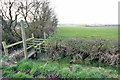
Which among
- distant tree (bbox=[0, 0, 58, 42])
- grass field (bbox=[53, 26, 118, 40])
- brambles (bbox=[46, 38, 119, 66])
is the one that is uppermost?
distant tree (bbox=[0, 0, 58, 42])

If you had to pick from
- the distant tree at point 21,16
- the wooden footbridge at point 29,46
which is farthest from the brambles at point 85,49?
the distant tree at point 21,16

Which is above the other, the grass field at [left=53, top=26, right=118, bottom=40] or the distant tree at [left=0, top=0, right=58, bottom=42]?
the distant tree at [left=0, top=0, right=58, bottom=42]

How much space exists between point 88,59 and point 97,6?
12.9 ft

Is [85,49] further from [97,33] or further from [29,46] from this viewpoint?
[97,33]

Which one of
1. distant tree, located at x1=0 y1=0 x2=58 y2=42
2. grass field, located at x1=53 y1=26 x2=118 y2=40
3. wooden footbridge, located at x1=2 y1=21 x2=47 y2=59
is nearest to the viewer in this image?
wooden footbridge, located at x1=2 y1=21 x2=47 y2=59

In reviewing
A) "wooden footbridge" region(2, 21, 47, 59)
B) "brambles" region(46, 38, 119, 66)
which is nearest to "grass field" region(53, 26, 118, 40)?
"brambles" region(46, 38, 119, 66)

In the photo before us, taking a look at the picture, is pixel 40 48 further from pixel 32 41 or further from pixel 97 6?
pixel 97 6

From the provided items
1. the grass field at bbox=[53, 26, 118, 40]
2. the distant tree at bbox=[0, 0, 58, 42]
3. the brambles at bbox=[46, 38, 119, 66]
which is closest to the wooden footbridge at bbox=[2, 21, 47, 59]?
the brambles at bbox=[46, 38, 119, 66]

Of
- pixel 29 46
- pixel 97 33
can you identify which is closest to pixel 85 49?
pixel 29 46

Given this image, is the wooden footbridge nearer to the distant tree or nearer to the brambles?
the brambles

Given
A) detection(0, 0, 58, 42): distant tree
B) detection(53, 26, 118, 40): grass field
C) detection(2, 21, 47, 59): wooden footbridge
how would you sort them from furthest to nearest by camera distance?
detection(0, 0, 58, 42): distant tree < detection(53, 26, 118, 40): grass field < detection(2, 21, 47, 59): wooden footbridge

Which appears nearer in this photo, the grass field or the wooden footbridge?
the wooden footbridge

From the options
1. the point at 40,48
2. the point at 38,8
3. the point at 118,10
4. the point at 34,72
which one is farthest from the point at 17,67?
the point at 38,8

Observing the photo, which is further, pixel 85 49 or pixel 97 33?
pixel 97 33
